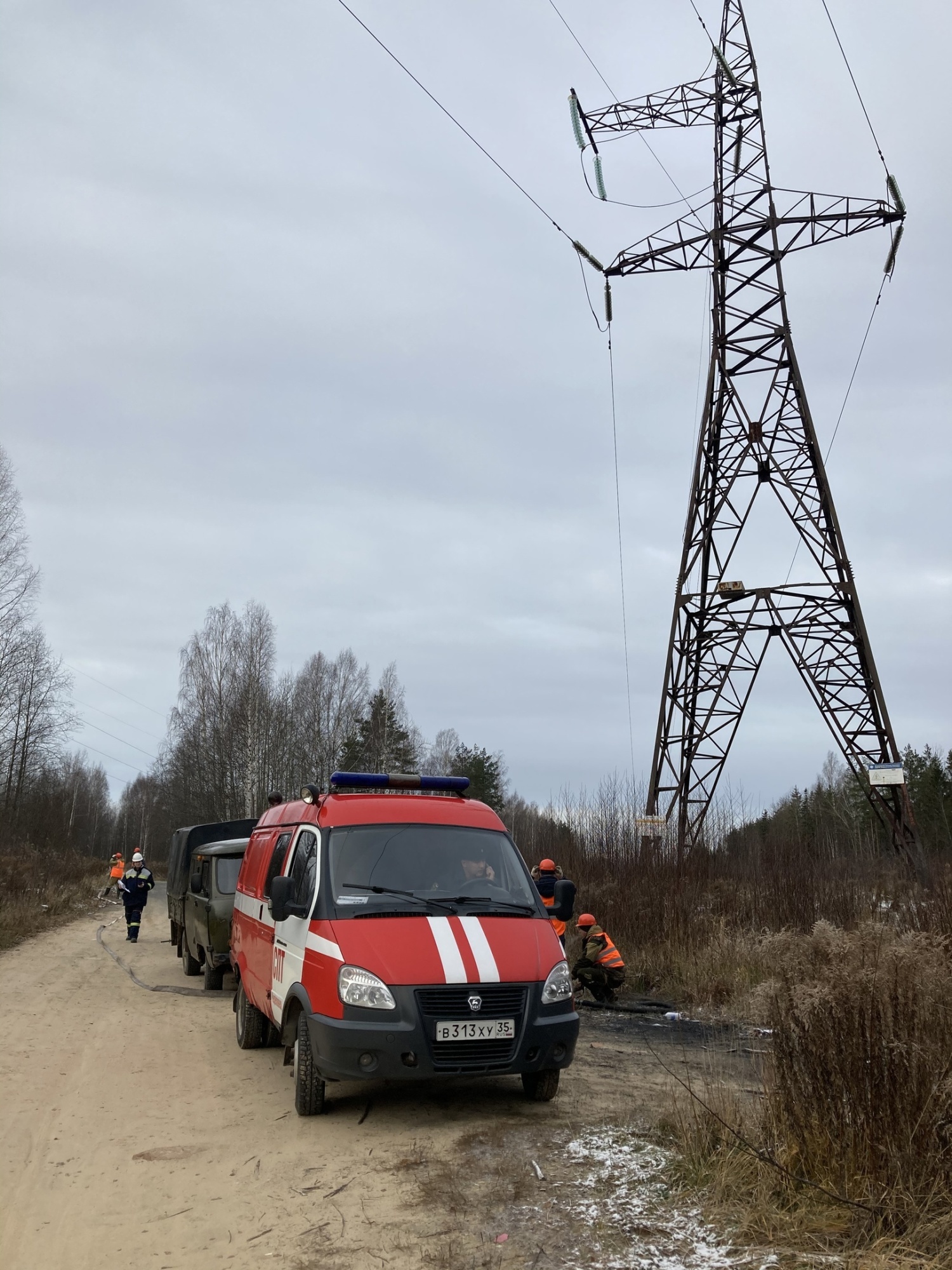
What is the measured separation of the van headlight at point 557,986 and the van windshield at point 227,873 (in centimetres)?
751

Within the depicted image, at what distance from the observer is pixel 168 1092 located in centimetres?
769

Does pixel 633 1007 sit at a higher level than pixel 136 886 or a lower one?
lower

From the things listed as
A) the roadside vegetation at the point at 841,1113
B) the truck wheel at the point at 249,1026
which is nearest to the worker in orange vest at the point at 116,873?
the truck wheel at the point at 249,1026

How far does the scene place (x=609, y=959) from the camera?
484 inches

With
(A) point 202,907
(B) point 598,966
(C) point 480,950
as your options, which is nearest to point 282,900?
(C) point 480,950

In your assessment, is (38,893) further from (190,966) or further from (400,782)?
(400,782)

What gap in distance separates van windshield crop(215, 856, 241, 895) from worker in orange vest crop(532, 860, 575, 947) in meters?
4.19

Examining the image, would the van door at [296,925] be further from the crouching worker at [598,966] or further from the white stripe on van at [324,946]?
the crouching worker at [598,966]

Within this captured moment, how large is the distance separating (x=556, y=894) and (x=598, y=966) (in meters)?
2.89

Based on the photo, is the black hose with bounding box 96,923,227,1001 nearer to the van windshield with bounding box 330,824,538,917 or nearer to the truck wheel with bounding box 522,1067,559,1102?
the van windshield with bounding box 330,824,538,917

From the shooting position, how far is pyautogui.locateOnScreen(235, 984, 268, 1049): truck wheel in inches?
367

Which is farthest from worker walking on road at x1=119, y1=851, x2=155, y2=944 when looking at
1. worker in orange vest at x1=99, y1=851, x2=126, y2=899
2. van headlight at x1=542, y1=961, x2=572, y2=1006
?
van headlight at x1=542, y1=961, x2=572, y2=1006

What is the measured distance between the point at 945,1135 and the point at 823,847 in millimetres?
12545

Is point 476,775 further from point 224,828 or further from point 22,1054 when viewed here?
point 22,1054
